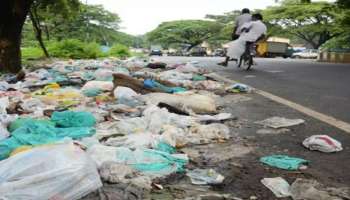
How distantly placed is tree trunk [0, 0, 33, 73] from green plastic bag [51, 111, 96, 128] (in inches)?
275

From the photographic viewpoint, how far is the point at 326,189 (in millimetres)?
2893

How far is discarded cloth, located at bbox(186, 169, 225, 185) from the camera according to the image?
304cm

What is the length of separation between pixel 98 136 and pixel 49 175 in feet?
5.21

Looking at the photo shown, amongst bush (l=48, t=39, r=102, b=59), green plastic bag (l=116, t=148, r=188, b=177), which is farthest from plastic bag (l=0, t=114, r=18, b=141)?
bush (l=48, t=39, r=102, b=59)

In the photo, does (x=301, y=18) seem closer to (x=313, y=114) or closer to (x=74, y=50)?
(x=74, y=50)

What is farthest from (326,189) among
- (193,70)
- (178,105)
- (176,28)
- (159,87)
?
(176,28)

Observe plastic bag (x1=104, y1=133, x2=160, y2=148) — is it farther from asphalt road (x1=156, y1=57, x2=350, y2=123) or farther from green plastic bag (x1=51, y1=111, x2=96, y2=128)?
asphalt road (x1=156, y1=57, x2=350, y2=123)

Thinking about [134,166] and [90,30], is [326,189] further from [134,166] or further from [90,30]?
[90,30]

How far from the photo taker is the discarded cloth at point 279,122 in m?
4.78

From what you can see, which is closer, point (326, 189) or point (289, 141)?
point (326, 189)

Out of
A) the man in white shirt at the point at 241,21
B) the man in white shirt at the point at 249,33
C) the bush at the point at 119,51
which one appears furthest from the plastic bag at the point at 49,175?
the bush at the point at 119,51

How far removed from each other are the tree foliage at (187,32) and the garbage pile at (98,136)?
185ft

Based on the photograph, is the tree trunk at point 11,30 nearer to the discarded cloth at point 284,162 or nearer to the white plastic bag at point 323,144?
the white plastic bag at point 323,144

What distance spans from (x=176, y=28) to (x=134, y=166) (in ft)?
204
